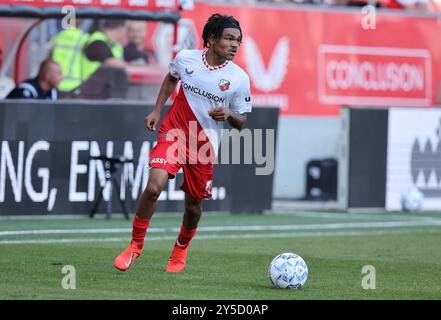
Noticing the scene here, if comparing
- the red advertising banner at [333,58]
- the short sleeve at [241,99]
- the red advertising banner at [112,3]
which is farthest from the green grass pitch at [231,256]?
the red advertising banner at [333,58]

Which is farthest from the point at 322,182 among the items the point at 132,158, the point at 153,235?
the point at 153,235

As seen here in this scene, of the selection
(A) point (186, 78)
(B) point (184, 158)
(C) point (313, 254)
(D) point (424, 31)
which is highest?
(D) point (424, 31)

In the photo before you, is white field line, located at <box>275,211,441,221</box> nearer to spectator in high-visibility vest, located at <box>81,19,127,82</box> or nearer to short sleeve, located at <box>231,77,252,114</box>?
spectator in high-visibility vest, located at <box>81,19,127,82</box>

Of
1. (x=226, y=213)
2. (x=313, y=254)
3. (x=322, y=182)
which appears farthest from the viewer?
(x=322, y=182)

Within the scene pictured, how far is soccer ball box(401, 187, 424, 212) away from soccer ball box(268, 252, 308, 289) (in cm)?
1082

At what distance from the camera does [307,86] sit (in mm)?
23766

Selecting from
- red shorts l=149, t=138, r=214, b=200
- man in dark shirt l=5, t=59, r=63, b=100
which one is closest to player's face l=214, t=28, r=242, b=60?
red shorts l=149, t=138, r=214, b=200

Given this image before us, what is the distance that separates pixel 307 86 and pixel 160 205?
6.29 meters

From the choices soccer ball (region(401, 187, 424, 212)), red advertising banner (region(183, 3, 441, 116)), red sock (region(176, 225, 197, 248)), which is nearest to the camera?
red sock (region(176, 225, 197, 248))

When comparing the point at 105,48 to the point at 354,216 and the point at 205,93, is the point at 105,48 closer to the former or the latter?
the point at 354,216

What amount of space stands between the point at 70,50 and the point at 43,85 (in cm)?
110

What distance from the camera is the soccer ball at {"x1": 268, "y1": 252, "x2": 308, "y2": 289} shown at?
10109mm
